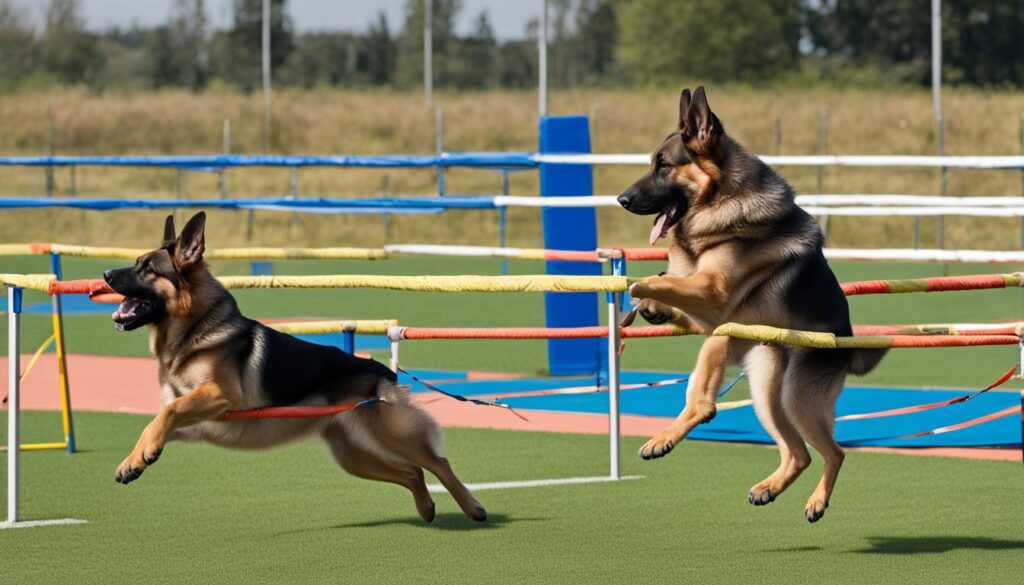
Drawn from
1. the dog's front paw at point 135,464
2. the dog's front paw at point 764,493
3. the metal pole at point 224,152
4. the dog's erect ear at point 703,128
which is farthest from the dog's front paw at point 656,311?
the metal pole at point 224,152

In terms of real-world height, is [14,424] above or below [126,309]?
below

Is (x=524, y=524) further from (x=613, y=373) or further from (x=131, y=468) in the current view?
(x=131, y=468)

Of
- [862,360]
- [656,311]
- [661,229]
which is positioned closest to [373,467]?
[656,311]

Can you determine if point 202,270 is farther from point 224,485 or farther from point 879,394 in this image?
point 879,394

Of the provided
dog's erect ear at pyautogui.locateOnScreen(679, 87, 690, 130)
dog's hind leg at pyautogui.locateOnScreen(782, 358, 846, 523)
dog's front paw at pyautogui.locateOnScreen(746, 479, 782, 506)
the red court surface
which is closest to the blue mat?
the red court surface

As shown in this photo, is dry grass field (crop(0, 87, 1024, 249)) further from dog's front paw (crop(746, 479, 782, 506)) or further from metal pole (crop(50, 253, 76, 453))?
dog's front paw (crop(746, 479, 782, 506))

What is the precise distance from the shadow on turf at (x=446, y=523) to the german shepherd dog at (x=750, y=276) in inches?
64.1

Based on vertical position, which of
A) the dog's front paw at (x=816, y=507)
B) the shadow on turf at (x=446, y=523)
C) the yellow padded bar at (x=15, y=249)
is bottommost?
the shadow on turf at (x=446, y=523)

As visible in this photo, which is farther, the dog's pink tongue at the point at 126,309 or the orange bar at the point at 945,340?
the dog's pink tongue at the point at 126,309

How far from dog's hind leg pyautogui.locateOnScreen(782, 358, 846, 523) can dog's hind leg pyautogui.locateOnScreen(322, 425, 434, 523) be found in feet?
5.71

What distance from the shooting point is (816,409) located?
593 centimetres

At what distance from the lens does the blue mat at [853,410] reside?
9.75m

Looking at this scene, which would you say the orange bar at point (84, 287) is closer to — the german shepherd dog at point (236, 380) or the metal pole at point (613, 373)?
the german shepherd dog at point (236, 380)

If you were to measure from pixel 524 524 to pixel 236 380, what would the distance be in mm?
1585
